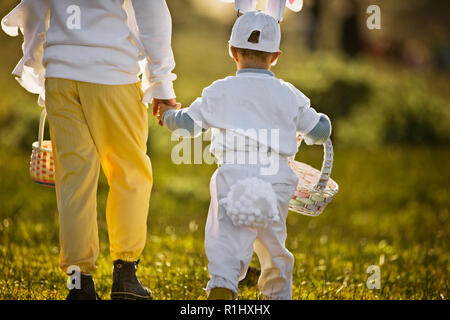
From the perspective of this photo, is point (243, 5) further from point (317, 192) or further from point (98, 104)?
point (317, 192)

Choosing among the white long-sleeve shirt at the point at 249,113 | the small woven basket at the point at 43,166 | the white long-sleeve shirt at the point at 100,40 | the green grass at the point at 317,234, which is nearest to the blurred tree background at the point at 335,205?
the green grass at the point at 317,234

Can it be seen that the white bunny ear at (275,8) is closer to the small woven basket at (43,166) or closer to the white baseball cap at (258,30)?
the white baseball cap at (258,30)

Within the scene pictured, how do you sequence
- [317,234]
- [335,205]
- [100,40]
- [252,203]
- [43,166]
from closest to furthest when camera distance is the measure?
[252,203] → [100,40] → [43,166] → [317,234] → [335,205]

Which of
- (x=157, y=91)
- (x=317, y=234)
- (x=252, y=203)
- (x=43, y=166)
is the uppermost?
(x=157, y=91)

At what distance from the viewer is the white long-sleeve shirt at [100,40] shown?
289cm

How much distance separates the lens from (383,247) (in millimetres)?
5082

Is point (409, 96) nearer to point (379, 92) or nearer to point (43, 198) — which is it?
point (379, 92)

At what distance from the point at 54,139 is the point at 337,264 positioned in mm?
2387

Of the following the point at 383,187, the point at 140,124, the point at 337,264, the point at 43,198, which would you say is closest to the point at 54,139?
the point at 140,124

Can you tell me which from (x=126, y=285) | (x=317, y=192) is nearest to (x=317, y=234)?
(x=317, y=192)

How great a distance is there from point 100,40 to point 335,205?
4763 millimetres

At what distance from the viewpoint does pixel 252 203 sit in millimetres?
2660

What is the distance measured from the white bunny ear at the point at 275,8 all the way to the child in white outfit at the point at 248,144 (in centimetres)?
14

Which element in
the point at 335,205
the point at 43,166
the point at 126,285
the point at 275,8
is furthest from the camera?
the point at 335,205
